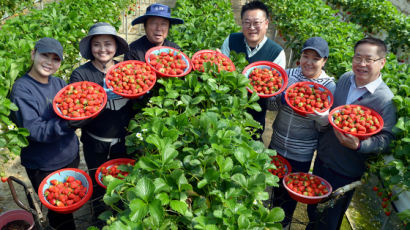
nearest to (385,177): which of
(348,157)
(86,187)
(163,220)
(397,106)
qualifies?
(348,157)

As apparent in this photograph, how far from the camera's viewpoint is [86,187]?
2658mm

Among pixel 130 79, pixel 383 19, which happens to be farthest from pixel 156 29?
pixel 383 19

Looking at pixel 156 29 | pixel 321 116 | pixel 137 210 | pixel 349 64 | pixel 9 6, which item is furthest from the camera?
pixel 9 6

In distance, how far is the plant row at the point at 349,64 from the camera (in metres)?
2.51

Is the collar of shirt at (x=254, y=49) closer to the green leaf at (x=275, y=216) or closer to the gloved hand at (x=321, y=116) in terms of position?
the gloved hand at (x=321, y=116)

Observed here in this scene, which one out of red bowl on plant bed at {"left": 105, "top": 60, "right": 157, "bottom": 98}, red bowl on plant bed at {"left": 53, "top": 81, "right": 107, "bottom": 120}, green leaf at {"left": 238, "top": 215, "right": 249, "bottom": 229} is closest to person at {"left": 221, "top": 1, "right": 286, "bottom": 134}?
red bowl on plant bed at {"left": 105, "top": 60, "right": 157, "bottom": 98}

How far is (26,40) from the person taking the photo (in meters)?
3.48

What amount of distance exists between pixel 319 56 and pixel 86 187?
95.9 inches

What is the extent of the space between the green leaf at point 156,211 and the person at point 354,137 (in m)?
1.56

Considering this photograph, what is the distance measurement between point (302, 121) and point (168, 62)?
1.45 metres

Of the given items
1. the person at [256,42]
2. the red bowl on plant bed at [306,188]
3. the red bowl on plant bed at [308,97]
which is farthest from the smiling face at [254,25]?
the red bowl on plant bed at [306,188]

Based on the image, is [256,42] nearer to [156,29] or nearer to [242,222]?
[156,29]

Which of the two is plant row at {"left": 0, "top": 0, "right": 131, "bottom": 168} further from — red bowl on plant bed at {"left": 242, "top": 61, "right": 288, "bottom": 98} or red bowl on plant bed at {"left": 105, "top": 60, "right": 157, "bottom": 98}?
red bowl on plant bed at {"left": 242, "top": 61, "right": 288, "bottom": 98}

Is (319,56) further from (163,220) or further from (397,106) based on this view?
(163,220)
